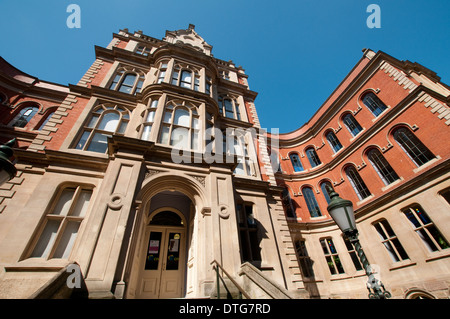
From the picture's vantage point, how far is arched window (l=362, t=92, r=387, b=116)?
1420 cm

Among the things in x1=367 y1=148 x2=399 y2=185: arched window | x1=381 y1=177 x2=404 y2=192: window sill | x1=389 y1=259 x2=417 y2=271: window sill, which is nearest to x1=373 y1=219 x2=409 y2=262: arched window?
x1=389 y1=259 x2=417 y2=271: window sill

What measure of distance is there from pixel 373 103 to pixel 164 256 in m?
18.2

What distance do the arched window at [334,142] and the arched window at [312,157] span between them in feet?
5.94

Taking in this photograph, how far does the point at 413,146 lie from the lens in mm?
11727

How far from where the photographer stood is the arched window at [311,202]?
53.7ft

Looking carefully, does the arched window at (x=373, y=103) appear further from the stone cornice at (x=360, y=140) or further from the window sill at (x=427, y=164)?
the window sill at (x=427, y=164)

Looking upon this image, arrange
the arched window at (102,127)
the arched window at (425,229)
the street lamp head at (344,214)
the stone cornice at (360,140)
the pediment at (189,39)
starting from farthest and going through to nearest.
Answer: the pediment at (189,39) < the stone cornice at (360,140) < the arched window at (425,229) < the arched window at (102,127) < the street lamp head at (344,214)

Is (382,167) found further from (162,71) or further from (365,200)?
(162,71)

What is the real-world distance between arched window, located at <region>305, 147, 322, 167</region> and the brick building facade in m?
0.82

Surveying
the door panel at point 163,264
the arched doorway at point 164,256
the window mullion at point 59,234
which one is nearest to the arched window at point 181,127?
the arched doorway at point 164,256

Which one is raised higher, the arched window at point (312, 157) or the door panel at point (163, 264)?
the arched window at point (312, 157)
